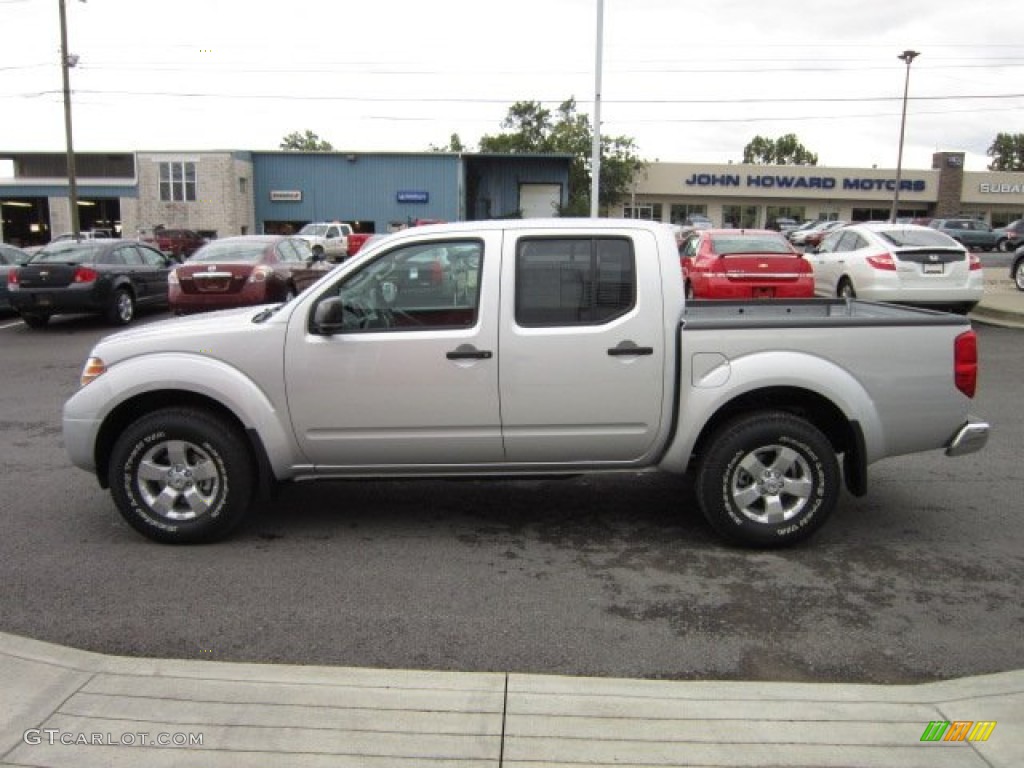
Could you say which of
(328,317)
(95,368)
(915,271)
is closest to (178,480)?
(95,368)

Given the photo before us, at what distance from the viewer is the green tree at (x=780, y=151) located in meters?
126

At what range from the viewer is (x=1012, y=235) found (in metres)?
39.1

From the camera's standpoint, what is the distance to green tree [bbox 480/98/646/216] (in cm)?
6462

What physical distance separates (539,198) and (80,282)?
39.7 metres

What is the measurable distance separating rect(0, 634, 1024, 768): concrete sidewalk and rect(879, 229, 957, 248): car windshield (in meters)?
12.2

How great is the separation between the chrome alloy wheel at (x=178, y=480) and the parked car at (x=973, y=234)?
44.1 metres

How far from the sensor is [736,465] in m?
4.98

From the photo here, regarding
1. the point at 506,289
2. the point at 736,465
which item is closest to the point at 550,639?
the point at 736,465

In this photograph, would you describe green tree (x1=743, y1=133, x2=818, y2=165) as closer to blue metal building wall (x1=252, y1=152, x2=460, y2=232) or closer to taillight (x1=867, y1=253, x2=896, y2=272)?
blue metal building wall (x1=252, y1=152, x2=460, y2=232)

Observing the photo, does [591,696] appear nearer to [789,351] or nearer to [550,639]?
[550,639]

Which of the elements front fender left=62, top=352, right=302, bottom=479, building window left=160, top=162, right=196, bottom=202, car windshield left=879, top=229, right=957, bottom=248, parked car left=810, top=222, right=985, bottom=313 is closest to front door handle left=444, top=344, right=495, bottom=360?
front fender left=62, top=352, right=302, bottom=479

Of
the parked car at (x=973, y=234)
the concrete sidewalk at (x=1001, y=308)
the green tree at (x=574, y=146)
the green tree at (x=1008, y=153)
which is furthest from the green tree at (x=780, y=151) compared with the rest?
the concrete sidewalk at (x=1001, y=308)

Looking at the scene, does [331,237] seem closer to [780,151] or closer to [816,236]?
[816,236]

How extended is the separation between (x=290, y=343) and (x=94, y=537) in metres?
Result: 1.75
